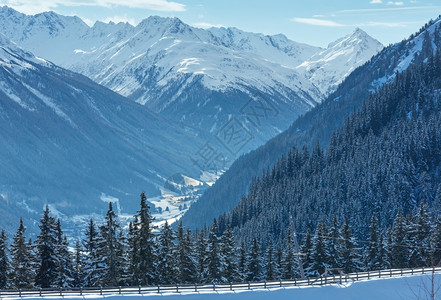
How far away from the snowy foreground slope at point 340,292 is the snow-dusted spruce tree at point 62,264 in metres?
12.2

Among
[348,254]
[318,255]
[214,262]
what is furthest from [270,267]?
[348,254]

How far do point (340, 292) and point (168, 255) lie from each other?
73.7 ft

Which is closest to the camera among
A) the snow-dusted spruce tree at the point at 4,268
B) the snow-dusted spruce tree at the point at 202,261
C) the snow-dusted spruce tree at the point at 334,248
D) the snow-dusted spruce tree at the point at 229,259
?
the snow-dusted spruce tree at the point at 4,268

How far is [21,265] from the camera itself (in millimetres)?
75250

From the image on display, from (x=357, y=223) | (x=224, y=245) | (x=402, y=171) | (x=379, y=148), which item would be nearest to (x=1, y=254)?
(x=224, y=245)

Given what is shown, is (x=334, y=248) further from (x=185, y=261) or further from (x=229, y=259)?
(x=185, y=261)

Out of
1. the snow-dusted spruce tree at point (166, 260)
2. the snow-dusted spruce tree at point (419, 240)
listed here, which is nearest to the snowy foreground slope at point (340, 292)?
the snow-dusted spruce tree at point (166, 260)

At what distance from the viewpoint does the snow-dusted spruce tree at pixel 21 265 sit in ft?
247

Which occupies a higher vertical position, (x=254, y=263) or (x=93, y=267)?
(x=93, y=267)

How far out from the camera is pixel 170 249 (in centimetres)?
8281

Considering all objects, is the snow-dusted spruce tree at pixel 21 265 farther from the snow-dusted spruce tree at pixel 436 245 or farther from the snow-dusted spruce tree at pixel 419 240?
the snow-dusted spruce tree at pixel 436 245

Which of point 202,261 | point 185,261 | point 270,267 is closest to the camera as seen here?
point 185,261

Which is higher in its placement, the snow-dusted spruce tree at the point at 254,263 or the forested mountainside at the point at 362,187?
the forested mountainside at the point at 362,187

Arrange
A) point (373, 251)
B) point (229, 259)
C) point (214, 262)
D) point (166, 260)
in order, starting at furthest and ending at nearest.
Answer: point (373, 251)
point (229, 259)
point (214, 262)
point (166, 260)
